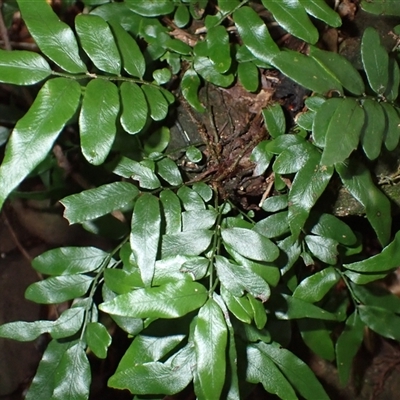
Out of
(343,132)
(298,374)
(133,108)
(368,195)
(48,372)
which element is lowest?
(48,372)

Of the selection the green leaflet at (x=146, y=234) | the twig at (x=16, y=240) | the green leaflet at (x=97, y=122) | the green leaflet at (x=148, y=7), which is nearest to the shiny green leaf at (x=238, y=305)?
the green leaflet at (x=146, y=234)

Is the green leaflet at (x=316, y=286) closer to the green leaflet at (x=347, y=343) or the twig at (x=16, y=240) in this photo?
the green leaflet at (x=347, y=343)

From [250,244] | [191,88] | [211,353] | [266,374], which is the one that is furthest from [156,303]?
[191,88]

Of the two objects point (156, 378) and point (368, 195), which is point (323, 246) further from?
point (156, 378)

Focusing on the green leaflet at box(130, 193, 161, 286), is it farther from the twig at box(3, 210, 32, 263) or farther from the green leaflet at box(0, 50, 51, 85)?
the twig at box(3, 210, 32, 263)

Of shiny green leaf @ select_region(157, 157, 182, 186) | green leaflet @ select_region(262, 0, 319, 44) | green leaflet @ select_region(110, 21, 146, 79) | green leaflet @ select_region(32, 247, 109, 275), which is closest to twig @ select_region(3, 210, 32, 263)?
green leaflet @ select_region(32, 247, 109, 275)
